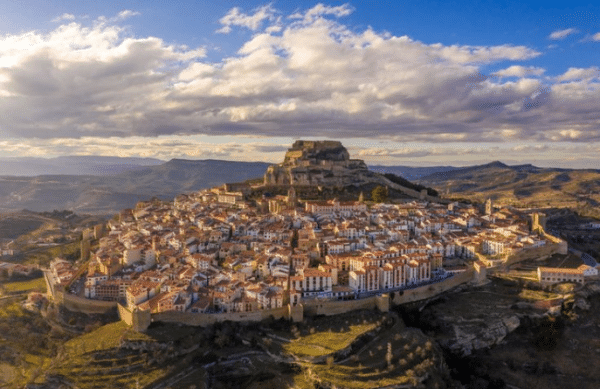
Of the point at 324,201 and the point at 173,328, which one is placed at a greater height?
the point at 324,201

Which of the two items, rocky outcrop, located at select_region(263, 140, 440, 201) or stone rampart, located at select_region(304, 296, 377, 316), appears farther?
rocky outcrop, located at select_region(263, 140, 440, 201)

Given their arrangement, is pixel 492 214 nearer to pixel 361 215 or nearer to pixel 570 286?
pixel 361 215

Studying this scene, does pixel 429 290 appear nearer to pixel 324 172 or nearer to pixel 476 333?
pixel 476 333

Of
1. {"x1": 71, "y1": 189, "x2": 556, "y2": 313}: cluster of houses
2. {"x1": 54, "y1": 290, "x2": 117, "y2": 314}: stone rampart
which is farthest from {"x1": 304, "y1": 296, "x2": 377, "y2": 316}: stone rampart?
{"x1": 54, "y1": 290, "x2": 117, "y2": 314}: stone rampart

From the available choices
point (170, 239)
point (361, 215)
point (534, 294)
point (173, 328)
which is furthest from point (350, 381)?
point (361, 215)

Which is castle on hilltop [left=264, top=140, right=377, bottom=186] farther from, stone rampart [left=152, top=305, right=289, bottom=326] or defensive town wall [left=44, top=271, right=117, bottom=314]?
stone rampart [left=152, top=305, right=289, bottom=326]

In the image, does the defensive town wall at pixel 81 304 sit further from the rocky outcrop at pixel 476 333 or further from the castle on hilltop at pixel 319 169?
the castle on hilltop at pixel 319 169

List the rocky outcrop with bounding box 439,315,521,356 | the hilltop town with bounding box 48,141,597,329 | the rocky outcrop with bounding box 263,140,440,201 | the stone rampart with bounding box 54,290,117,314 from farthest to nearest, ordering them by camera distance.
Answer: the rocky outcrop with bounding box 263,140,440,201
the stone rampart with bounding box 54,290,117,314
the hilltop town with bounding box 48,141,597,329
the rocky outcrop with bounding box 439,315,521,356
